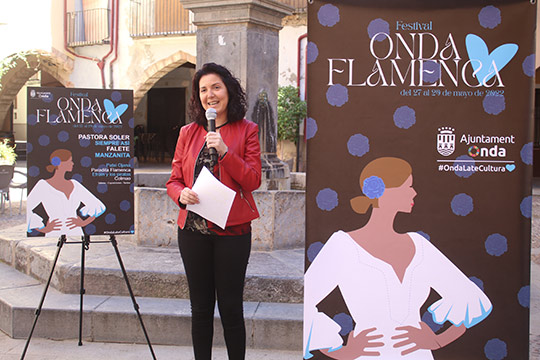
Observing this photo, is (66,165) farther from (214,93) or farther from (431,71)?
(431,71)

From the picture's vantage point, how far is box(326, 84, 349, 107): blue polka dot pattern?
216 centimetres

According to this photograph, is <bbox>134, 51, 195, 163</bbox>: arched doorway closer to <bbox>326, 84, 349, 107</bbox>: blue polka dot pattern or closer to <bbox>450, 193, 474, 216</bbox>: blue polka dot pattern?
<bbox>326, 84, 349, 107</bbox>: blue polka dot pattern

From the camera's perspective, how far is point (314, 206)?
2.21m

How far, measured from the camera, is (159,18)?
1623 cm

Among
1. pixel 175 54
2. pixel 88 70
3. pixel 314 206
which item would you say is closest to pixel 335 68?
pixel 314 206

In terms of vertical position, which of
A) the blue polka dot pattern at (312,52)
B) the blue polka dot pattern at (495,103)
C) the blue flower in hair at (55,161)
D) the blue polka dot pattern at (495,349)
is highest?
the blue polka dot pattern at (312,52)

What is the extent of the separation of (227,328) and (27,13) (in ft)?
55.7

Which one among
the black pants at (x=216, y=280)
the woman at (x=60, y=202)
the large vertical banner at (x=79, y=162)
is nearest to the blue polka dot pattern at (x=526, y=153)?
the black pants at (x=216, y=280)

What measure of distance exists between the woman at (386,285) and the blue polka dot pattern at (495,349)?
0.36ft

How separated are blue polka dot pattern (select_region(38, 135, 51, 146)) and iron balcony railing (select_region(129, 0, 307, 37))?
1263cm

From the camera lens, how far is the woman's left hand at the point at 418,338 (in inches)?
85.8

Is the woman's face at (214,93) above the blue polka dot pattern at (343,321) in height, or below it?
above

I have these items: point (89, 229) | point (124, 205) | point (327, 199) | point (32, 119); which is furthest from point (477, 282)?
point (32, 119)

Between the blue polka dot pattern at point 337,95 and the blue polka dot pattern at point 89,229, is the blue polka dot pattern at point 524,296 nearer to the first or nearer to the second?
the blue polka dot pattern at point 337,95
